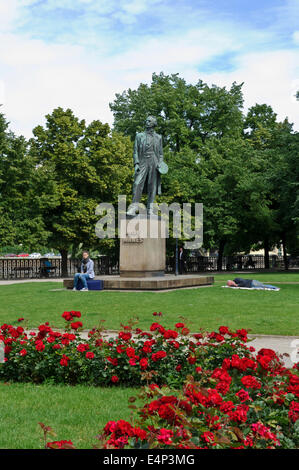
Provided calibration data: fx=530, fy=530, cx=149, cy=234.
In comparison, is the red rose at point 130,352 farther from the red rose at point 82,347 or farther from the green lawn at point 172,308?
the green lawn at point 172,308

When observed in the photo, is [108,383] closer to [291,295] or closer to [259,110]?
[291,295]

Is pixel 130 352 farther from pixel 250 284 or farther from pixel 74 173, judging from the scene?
pixel 74 173

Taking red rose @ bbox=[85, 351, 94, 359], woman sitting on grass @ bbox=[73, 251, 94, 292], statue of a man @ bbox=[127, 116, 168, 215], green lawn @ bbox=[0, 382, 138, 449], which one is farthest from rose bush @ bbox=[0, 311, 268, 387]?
statue of a man @ bbox=[127, 116, 168, 215]

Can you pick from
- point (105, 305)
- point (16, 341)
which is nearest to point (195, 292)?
point (105, 305)

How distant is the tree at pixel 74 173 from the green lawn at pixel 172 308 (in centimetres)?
1725

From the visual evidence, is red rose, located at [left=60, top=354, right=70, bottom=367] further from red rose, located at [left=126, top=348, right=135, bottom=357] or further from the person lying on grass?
the person lying on grass

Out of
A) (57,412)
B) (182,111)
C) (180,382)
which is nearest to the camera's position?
(57,412)

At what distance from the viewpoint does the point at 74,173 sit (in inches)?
1385

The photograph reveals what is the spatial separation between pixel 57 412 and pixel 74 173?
1215 inches

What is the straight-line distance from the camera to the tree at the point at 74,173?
34406mm

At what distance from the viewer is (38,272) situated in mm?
35969

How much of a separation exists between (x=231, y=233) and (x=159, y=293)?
70.3 feet

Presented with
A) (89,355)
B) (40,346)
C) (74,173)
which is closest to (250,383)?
(89,355)
